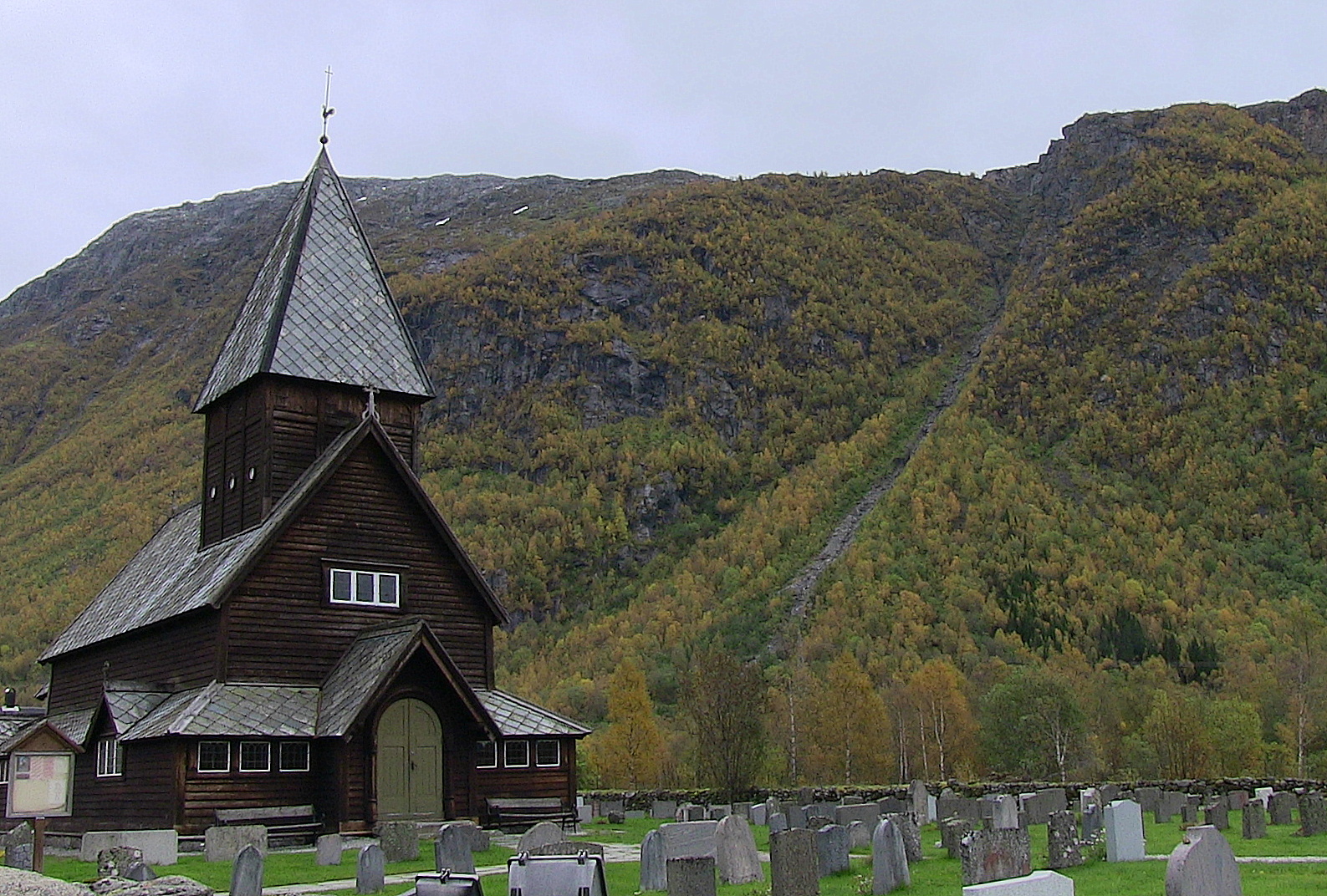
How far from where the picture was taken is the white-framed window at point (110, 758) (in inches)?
1187

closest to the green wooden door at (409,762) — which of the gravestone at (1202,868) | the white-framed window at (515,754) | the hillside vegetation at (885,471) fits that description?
the white-framed window at (515,754)

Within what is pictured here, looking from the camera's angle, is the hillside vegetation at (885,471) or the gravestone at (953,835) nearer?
the gravestone at (953,835)

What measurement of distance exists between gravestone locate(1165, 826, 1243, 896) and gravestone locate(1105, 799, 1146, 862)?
7.06 metres

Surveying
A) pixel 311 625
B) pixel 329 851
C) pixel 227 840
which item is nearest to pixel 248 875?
pixel 329 851

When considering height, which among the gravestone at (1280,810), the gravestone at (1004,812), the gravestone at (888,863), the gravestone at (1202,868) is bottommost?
the gravestone at (1280,810)

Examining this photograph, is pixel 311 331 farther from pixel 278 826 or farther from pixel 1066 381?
pixel 1066 381

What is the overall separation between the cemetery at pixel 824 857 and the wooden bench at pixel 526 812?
91cm

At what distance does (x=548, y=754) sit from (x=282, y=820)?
723 centimetres

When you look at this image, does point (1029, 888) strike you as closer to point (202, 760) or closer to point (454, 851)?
point (454, 851)

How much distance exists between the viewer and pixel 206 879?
20750 millimetres

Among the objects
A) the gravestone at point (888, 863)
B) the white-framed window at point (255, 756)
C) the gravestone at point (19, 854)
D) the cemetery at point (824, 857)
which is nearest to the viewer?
the cemetery at point (824, 857)

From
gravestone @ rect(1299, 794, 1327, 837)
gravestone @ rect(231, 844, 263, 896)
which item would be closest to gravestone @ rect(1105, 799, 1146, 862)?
gravestone @ rect(1299, 794, 1327, 837)

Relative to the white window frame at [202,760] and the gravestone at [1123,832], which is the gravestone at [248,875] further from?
the gravestone at [1123,832]

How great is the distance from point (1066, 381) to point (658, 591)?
167ft
